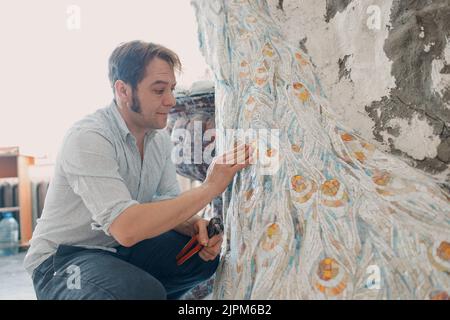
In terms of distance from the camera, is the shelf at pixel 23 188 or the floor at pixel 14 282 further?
the shelf at pixel 23 188

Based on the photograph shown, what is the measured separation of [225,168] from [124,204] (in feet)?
0.90

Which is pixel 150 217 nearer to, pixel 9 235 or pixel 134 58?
pixel 134 58

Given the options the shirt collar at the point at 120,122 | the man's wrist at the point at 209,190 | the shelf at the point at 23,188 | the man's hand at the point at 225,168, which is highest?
the shirt collar at the point at 120,122

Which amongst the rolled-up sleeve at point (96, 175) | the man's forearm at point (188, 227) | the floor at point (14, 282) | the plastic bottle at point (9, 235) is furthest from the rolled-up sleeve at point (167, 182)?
the plastic bottle at point (9, 235)

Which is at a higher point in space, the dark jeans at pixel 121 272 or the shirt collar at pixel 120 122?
the shirt collar at pixel 120 122

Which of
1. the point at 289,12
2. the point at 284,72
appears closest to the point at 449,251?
the point at 284,72

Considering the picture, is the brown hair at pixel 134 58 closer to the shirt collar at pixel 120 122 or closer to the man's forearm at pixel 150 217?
the shirt collar at pixel 120 122

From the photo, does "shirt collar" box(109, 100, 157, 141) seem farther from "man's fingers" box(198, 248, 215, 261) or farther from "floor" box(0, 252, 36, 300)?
"floor" box(0, 252, 36, 300)

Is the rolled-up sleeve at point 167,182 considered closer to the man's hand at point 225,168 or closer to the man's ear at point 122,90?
the man's ear at point 122,90

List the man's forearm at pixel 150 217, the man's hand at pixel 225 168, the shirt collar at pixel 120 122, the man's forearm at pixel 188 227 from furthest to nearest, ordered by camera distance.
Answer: the man's forearm at pixel 188 227 → the shirt collar at pixel 120 122 → the man's hand at pixel 225 168 → the man's forearm at pixel 150 217

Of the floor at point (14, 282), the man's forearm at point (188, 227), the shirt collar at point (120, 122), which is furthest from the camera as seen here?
the floor at point (14, 282)

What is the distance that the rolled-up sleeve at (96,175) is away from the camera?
3.63 ft

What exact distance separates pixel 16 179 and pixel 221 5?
2.80 metres

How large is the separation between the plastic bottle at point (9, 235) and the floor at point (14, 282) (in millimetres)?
192
